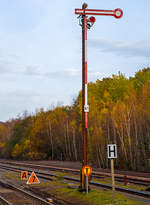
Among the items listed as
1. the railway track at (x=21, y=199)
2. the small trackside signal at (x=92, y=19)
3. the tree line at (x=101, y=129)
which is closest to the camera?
the railway track at (x=21, y=199)

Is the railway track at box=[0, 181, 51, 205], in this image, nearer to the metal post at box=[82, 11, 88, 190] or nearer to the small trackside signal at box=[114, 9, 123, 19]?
the metal post at box=[82, 11, 88, 190]

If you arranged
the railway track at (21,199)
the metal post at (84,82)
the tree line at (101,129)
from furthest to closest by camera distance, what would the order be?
the tree line at (101,129) < the metal post at (84,82) < the railway track at (21,199)

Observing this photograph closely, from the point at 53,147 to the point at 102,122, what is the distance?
2803 cm

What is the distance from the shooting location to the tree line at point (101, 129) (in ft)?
136

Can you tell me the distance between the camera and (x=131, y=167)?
4150 centimetres

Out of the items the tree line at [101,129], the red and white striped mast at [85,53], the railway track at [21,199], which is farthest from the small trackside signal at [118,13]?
the tree line at [101,129]

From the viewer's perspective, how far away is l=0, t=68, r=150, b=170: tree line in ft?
136

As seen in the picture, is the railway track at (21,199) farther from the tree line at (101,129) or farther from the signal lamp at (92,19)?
the tree line at (101,129)

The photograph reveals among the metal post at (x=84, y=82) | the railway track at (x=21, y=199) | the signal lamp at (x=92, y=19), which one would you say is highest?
the signal lamp at (x=92, y=19)

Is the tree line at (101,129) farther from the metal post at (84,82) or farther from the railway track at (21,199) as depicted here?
the railway track at (21,199)

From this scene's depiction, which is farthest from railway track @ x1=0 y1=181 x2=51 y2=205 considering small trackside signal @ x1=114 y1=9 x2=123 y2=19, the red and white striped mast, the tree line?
the tree line

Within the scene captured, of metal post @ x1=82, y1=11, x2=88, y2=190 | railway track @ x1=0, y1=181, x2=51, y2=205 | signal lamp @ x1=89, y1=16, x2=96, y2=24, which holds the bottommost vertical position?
railway track @ x1=0, y1=181, x2=51, y2=205

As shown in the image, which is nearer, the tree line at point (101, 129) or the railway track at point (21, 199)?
the railway track at point (21, 199)

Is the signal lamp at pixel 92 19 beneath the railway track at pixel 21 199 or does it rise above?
above
